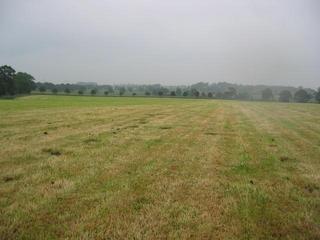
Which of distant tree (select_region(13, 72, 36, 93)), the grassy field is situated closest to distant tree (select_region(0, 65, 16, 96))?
distant tree (select_region(13, 72, 36, 93))

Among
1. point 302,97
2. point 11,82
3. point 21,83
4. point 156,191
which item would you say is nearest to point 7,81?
point 11,82

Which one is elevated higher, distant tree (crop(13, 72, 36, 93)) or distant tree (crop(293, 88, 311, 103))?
distant tree (crop(13, 72, 36, 93))

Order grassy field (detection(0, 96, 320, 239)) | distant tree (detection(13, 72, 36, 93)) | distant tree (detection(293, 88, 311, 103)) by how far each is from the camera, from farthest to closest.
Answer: distant tree (detection(293, 88, 311, 103)) < distant tree (detection(13, 72, 36, 93)) < grassy field (detection(0, 96, 320, 239))

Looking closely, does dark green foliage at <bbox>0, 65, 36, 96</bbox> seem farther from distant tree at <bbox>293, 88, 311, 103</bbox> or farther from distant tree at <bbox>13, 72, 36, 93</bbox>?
distant tree at <bbox>293, 88, 311, 103</bbox>

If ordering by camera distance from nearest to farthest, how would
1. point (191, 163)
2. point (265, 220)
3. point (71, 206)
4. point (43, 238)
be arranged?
point (43, 238)
point (265, 220)
point (71, 206)
point (191, 163)

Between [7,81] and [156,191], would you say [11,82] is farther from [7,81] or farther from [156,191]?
[156,191]

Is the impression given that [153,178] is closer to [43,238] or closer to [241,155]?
[43,238]

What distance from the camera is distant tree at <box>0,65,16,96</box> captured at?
7846cm

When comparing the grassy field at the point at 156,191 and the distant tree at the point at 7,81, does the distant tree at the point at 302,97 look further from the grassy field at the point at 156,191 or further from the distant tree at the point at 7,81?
the grassy field at the point at 156,191

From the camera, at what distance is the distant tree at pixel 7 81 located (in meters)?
78.5

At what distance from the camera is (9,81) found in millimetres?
81750

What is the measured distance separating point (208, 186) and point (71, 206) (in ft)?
8.45

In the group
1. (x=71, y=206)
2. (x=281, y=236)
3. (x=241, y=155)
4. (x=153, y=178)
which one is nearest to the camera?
(x=281, y=236)

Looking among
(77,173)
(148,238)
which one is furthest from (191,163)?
(148,238)
